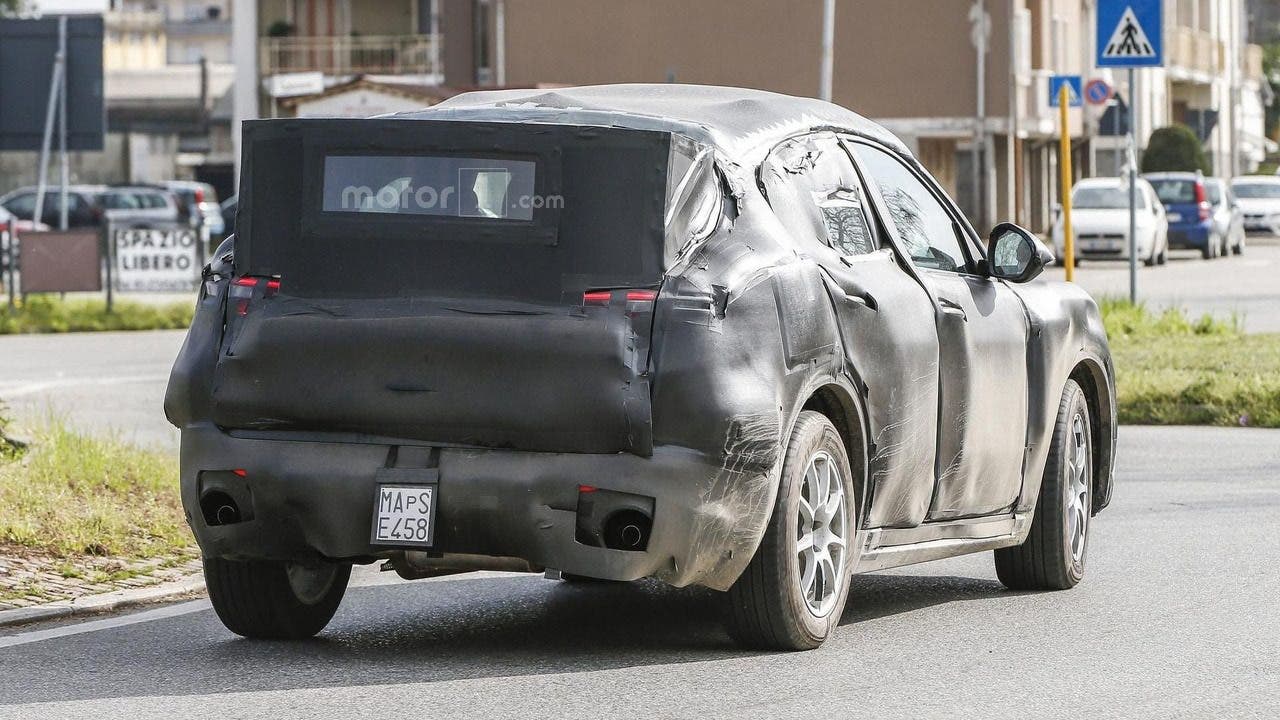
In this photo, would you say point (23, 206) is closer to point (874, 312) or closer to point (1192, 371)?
point (1192, 371)

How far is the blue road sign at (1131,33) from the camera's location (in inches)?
798

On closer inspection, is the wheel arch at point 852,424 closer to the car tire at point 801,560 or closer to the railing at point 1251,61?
the car tire at point 801,560

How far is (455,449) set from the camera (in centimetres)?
669

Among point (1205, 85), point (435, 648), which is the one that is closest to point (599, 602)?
point (435, 648)

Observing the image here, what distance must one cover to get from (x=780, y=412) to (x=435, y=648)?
136 cm

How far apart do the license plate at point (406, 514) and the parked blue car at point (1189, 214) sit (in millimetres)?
40917

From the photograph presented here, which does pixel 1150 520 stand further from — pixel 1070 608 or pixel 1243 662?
pixel 1243 662

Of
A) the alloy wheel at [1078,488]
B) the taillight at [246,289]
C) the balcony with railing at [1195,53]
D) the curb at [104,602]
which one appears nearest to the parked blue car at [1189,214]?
the balcony with railing at [1195,53]

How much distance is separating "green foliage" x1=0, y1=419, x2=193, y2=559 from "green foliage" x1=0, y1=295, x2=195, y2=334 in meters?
16.6

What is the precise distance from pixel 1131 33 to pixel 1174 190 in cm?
2755

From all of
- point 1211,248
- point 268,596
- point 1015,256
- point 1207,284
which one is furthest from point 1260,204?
point 268,596

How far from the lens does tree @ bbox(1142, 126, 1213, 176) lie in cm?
6500

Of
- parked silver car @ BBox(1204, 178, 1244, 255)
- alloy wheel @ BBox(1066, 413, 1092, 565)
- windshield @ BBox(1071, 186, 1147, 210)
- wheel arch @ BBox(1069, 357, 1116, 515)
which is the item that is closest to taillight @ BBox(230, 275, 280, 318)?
alloy wheel @ BBox(1066, 413, 1092, 565)

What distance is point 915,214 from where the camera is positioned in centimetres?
821
